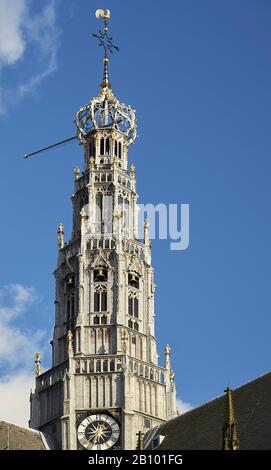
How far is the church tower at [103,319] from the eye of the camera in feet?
309

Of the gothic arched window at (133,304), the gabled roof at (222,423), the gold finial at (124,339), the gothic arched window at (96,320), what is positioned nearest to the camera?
the gabled roof at (222,423)

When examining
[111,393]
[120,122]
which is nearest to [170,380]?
[111,393]

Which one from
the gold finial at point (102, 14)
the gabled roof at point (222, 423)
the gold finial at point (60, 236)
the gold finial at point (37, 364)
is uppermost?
the gold finial at point (102, 14)

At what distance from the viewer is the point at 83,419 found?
9419cm

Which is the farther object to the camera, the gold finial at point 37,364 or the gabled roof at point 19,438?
the gold finial at point 37,364

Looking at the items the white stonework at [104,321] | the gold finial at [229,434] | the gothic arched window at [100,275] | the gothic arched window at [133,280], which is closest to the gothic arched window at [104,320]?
the white stonework at [104,321]

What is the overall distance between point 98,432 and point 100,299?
440 inches

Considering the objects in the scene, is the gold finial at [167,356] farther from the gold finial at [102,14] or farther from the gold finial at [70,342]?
the gold finial at [102,14]

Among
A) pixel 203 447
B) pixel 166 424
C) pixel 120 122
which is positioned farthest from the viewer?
pixel 120 122

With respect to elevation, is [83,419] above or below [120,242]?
below

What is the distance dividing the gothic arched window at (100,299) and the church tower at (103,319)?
77mm

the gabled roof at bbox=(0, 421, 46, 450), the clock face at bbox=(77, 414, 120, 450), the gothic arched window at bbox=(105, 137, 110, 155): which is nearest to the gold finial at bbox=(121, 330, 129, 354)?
the clock face at bbox=(77, 414, 120, 450)

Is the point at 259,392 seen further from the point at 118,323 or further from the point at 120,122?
the point at 120,122
